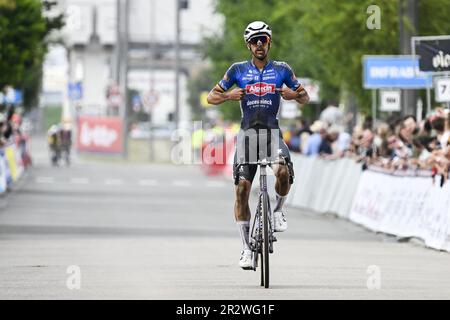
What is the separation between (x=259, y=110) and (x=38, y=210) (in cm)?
1714

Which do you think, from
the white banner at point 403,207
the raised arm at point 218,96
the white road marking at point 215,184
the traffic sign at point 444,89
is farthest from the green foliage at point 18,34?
the raised arm at point 218,96

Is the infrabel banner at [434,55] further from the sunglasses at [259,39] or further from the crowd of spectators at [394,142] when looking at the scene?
the sunglasses at [259,39]

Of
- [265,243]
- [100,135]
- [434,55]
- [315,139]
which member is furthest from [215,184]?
[265,243]

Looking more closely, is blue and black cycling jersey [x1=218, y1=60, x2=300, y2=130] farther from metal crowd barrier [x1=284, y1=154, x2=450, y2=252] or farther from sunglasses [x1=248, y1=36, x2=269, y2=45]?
metal crowd barrier [x1=284, y1=154, x2=450, y2=252]

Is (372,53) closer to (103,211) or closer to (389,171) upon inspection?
(103,211)

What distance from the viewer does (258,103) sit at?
1459 cm

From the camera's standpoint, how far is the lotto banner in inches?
2800

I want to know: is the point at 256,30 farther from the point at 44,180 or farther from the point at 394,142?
the point at 44,180

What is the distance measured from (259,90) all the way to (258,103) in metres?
0.11

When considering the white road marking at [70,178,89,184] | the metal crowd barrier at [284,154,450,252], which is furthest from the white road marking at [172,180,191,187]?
the metal crowd barrier at [284,154,450,252]

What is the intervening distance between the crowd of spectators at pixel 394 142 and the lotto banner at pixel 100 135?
1368 inches

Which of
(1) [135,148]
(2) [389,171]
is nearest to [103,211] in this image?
(2) [389,171]

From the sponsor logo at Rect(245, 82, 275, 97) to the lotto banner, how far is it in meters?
56.1

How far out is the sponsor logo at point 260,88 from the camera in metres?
14.6
